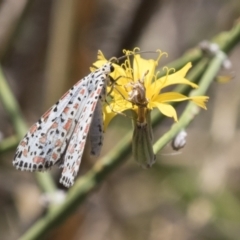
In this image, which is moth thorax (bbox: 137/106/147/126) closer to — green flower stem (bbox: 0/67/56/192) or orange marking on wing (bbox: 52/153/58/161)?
orange marking on wing (bbox: 52/153/58/161)

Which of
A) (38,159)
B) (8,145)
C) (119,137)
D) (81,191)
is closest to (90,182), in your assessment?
(81,191)

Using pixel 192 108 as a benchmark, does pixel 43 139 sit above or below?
above

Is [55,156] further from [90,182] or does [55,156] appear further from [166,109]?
[90,182]

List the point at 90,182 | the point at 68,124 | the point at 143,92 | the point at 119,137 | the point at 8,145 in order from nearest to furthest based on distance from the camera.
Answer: the point at 143,92, the point at 68,124, the point at 90,182, the point at 8,145, the point at 119,137

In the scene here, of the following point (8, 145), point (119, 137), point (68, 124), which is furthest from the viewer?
point (119, 137)

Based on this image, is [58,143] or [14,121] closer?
[58,143]

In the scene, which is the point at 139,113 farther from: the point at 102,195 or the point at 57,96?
the point at 102,195
